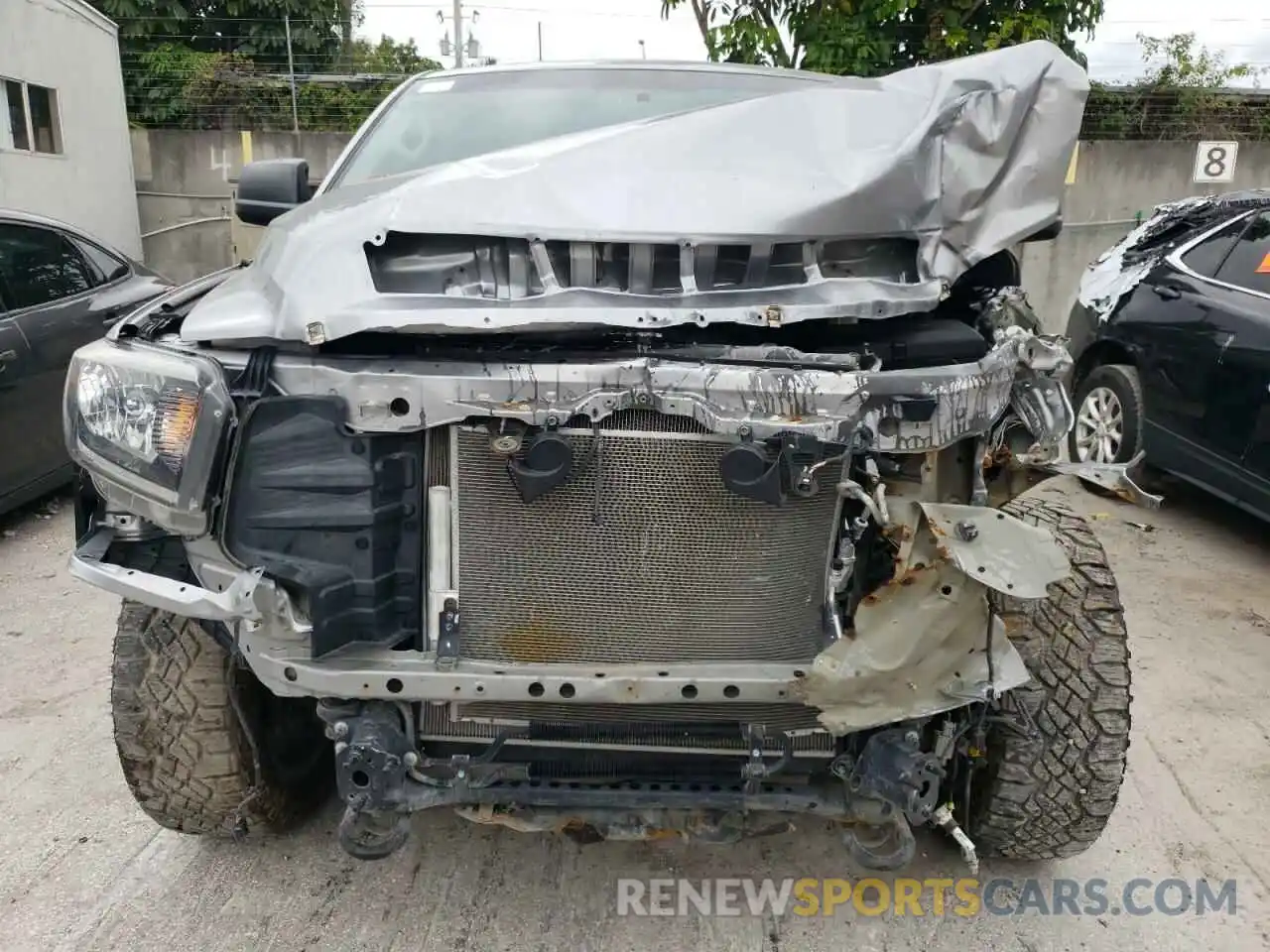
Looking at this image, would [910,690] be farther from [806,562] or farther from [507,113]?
[507,113]

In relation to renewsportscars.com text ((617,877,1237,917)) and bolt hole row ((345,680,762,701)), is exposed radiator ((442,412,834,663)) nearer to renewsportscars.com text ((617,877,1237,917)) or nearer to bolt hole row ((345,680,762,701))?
bolt hole row ((345,680,762,701))

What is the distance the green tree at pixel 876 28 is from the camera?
27.3 feet

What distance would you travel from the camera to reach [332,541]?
1.93 meters

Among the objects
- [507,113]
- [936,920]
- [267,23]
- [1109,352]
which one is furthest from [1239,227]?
[267,23]

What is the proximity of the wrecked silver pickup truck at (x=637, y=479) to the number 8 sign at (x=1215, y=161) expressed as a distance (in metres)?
9.35

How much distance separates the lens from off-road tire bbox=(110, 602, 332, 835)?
2.40 meters

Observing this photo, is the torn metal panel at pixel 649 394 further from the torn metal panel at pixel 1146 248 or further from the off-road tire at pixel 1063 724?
the torn metal panel at pixel 1146 248

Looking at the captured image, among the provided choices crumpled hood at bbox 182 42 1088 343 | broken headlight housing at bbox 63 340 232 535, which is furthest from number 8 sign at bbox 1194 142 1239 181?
broken headlight housing at bbox 63 340 232 535

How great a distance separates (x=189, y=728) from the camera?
2406 mm

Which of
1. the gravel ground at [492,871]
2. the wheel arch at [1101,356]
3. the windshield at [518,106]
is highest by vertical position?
the windshield at [518,106]

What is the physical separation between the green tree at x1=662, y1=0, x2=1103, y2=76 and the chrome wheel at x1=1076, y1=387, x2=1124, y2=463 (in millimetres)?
4037

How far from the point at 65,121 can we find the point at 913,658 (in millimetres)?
10609

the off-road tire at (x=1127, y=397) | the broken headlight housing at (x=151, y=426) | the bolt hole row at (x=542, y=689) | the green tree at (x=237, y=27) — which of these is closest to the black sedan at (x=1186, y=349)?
the off-road tire at (x=1127, y=397)

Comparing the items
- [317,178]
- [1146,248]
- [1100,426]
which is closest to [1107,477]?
[1100,426]
